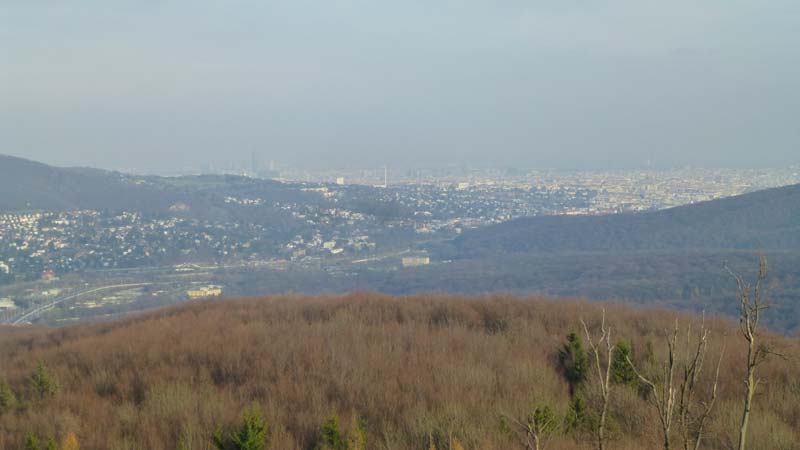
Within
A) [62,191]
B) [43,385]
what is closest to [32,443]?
[43,385]

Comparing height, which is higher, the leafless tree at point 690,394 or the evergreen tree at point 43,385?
the leafless tree at point 690,394

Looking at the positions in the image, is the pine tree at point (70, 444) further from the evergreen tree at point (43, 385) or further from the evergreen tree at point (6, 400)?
the evergreen tree at point (43, 385)

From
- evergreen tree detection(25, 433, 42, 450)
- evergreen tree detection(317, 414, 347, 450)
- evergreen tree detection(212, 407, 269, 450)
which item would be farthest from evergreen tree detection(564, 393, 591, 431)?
evergreen tree detection(25, 433, 42, 450)

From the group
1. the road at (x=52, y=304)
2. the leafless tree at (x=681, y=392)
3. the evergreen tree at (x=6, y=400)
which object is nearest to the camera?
the leafless tree at (x=681, y=392)

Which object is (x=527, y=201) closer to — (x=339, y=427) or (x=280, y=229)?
(x=280, y=229)

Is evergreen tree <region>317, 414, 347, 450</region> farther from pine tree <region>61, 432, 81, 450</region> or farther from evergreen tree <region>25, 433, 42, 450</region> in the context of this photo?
evergreen tree <region>25, 433, 42, 450</region>

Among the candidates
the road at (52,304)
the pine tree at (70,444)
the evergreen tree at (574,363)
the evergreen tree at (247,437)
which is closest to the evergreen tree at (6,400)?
the pine tree at (70,444)
